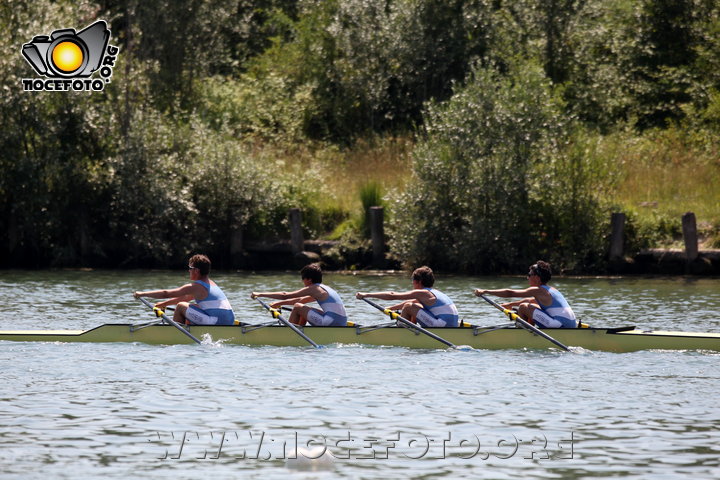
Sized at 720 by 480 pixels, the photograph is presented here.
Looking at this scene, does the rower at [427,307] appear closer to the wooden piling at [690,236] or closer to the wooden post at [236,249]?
the wooden piling at [690,236]

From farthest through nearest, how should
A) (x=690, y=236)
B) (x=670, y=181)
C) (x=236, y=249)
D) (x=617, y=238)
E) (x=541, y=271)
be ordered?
(x=236, y=249) < (x=670, y=181) < (x=617, y=238) < (x=690, y=236) < (x=541, y=271)

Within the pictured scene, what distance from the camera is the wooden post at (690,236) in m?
31.4

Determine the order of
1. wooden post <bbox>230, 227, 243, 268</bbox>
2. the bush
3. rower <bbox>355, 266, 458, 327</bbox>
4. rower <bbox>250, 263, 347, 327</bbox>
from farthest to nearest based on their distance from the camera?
wooden post <bbox>230, 227, 243, 268</bbox>
the bush
rower <bbox>250, 263, 347, 327</bbox>
rower <bbox>355, 266, 458, 327</bbox>

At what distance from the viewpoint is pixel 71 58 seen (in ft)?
122

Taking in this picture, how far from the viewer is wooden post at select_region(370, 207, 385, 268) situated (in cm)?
3462

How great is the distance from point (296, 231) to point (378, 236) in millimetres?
2726

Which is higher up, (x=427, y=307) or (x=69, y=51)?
(x=69, y=51)

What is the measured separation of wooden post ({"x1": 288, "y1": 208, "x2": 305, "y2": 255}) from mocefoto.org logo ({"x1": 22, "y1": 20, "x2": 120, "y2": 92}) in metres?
7.63

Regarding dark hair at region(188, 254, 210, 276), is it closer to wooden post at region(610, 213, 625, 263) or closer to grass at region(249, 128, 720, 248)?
grass at region(249, 128, 720, 248)

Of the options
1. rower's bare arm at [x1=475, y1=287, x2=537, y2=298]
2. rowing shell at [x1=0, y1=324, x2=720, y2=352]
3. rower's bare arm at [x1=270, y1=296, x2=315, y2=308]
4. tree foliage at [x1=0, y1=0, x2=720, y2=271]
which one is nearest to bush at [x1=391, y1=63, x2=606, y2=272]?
tree foliage at [x1=0, y1=0, x2=720, y2=271]

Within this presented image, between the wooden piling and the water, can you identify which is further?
the wooden piling

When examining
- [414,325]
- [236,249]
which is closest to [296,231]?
[236,249]

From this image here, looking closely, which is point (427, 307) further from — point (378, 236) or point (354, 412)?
point (378, 236)

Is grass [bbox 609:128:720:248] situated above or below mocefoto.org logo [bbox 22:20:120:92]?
below
